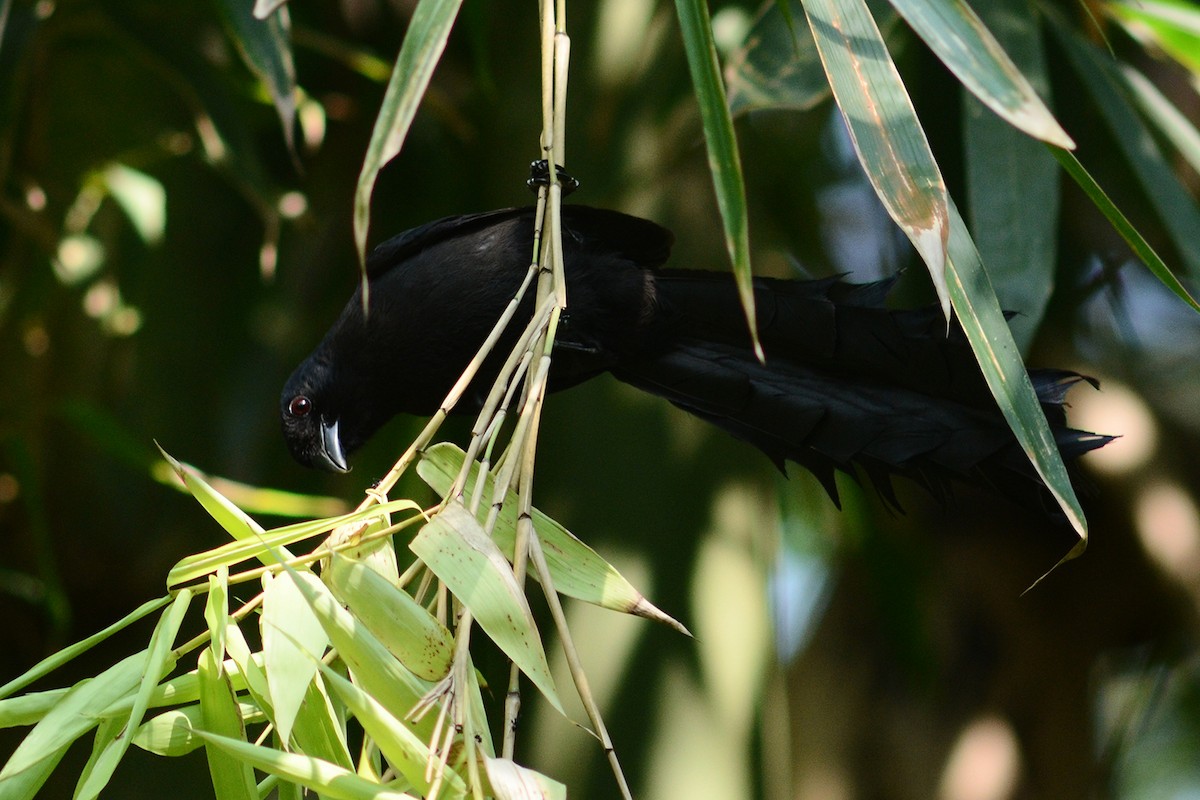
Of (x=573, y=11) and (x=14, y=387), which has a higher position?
(x=573, y=11)

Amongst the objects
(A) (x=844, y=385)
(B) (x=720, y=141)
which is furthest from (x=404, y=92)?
(A) (x=844, y=385)

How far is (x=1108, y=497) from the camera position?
3029 millimetres

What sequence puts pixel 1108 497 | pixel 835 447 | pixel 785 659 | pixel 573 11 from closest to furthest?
pixel 835 447
pixel 573 11
pixel 1108 497
pixel 785 659

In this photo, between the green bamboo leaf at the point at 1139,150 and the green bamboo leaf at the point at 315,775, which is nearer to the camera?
the green bamboo leaf at the point at 315,775

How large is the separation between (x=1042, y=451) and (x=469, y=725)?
0.55 meters

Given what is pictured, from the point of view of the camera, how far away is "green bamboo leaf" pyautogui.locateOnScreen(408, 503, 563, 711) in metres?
0.90

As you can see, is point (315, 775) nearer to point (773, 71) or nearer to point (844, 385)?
point (844, 385)

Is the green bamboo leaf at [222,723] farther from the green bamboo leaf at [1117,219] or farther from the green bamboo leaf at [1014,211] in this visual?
the green bamboo leaf at [1014,211]

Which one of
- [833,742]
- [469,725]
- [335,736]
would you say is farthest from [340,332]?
[833,742]

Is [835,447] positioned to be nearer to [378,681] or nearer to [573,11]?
[378,681]

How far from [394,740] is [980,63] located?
0.70 metres

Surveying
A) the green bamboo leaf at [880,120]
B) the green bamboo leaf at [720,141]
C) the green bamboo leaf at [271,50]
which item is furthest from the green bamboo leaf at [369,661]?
the green bamboo leaf at [271,50]

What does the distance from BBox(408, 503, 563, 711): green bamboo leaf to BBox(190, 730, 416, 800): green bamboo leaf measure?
0.13 m

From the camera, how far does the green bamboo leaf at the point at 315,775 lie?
85 centimetres
